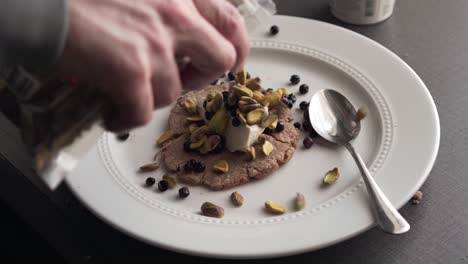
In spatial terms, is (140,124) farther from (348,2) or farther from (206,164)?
(348,2)

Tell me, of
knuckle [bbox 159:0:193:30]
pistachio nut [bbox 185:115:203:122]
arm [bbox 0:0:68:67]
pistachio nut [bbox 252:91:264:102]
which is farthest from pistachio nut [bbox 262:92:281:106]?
arm [bbox 0:0:68:67]

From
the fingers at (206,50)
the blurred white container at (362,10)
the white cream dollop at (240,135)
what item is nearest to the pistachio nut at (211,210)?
the white cream dollop at (240,135)

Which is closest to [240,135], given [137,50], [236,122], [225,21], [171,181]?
[236,122]

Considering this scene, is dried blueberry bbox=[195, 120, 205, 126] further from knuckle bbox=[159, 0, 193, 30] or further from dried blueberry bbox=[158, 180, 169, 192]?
knuckle bbox=[159, 0, 193, 30]

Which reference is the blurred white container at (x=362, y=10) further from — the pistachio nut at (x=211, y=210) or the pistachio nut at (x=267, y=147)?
the pistachio nut at (x=211, y=210)

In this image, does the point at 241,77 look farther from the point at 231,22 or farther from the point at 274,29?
the point at 231,22
